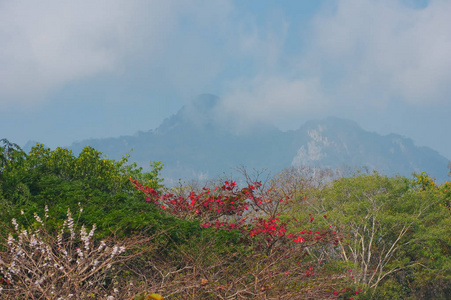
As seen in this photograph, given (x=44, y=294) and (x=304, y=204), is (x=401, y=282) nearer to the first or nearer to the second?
(x=304, y=204)

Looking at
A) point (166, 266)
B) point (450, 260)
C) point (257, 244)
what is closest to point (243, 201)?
point (257, 244)

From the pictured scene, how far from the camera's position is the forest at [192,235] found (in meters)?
5.71

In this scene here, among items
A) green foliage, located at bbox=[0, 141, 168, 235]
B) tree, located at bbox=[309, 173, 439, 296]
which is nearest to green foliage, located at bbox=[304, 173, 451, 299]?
tree, located at bbox=[309, 173, 439, 296]

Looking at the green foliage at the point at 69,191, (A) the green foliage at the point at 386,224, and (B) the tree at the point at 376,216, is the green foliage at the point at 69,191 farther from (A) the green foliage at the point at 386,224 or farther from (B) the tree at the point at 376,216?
(B) the tree at the point at 376,216

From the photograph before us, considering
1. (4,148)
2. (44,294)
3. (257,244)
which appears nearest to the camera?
(44,294)

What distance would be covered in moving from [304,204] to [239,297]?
508 inches

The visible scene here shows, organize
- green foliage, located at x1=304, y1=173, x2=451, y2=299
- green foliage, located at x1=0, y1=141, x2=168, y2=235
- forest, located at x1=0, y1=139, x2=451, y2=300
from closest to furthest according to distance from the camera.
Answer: forest, located at x1=0, y1=139, x2=451, y2=300
green foliage, located at x1=0, y1=141, x2=168, y2=235
green foliage, located at x1=304, y1=173, x2=451, y2=299

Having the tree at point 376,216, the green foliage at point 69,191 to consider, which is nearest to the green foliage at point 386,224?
the tree at point 376,216

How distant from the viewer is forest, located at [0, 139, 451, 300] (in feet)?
18.7

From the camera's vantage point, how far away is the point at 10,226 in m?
6.68

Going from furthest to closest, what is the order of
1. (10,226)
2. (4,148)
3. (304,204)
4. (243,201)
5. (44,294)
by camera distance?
(304,204) < (4,148) < (243,201) < (10,226) < (44,294)

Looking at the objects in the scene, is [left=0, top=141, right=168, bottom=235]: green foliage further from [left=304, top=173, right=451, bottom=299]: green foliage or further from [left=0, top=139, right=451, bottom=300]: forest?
[left=304, top=173, right=451, bottom=299]: green foliage

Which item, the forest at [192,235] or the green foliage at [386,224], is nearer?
the forest at [192,235]

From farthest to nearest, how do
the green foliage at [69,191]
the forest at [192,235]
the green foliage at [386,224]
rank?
the green foliage at [386,224], the green foliage at [69,191], the forest at [192,235]
